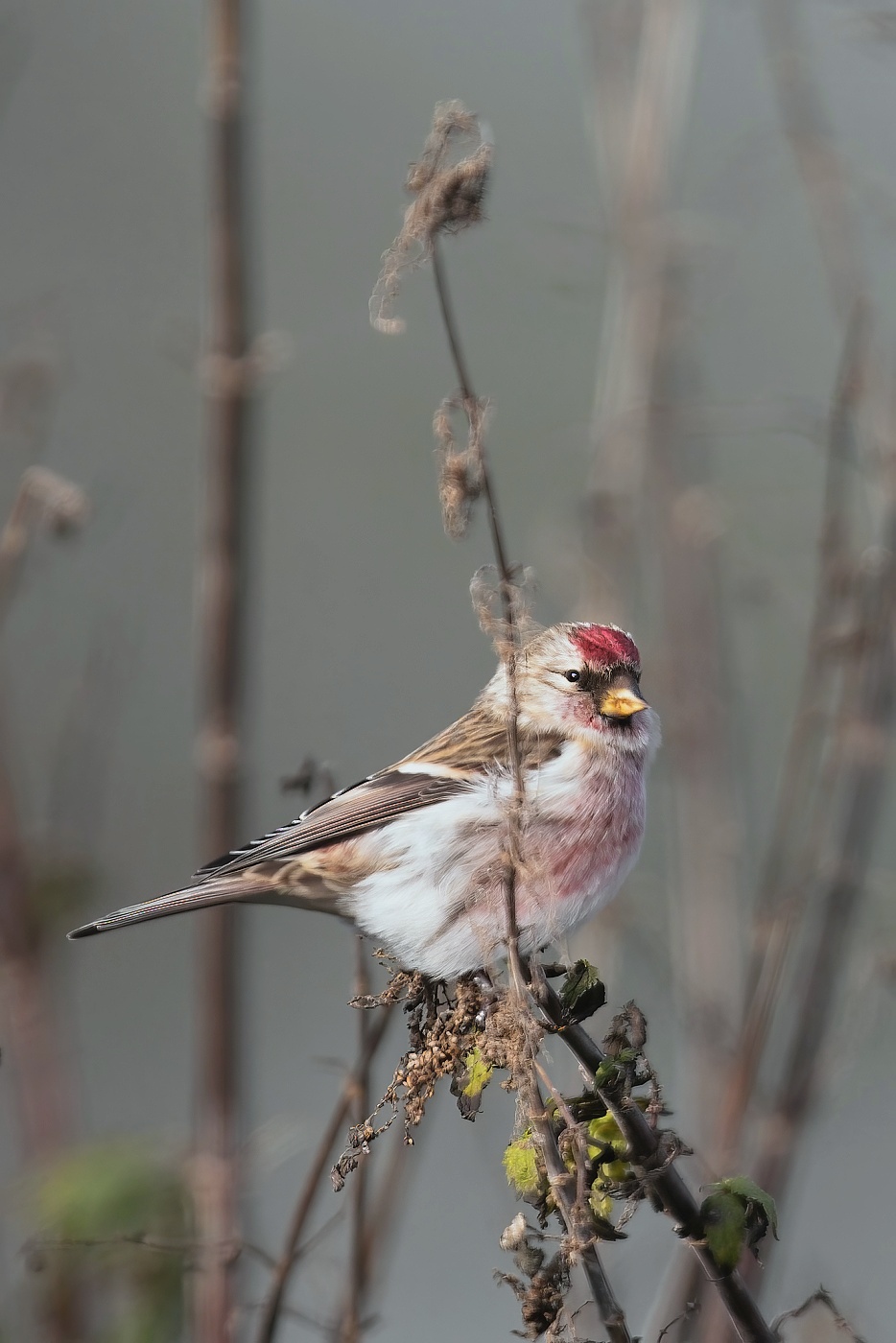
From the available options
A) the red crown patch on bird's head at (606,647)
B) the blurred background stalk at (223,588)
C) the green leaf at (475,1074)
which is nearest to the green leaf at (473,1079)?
the green leaf at (475,1074)

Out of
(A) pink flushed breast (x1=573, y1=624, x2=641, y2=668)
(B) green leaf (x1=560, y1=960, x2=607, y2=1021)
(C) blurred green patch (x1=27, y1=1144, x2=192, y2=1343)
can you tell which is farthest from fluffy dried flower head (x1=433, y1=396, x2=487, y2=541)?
(C) blurred green patch (x1=27, y1=1144, x2=192, y2=1343)

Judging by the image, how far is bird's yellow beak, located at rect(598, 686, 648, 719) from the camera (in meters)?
2.24

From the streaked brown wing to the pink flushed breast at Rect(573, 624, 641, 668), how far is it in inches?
12.5

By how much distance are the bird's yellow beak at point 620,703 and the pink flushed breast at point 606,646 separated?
0.18 feet

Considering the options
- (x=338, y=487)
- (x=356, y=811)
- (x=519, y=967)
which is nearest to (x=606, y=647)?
(x=356, y=811)

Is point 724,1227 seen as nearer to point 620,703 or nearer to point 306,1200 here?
point 306,1200

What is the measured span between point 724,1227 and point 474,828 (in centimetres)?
95

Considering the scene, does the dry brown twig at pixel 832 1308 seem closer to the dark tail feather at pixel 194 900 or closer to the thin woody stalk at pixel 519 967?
the thin woody stalk at pixel 519 967

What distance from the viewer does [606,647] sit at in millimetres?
2350

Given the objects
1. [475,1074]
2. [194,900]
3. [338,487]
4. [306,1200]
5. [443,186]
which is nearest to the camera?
[443,186]

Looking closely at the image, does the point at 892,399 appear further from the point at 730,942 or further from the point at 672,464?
the point at 730,942

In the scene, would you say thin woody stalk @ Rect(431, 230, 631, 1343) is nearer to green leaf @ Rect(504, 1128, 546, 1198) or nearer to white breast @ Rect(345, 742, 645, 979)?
green leaf @ Rect(504, 1128, 546, 1198)

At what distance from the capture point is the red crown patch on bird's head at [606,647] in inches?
92.4

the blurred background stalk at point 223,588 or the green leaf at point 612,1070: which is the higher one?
the blurred background stalk at point 223,588
